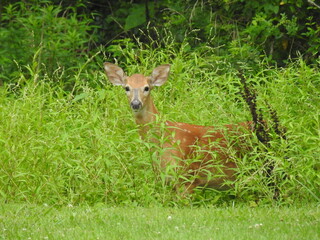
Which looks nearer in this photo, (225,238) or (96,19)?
(225,238)

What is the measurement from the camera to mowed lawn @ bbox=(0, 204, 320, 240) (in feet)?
18.8

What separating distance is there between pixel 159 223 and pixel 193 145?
1785 millimetres

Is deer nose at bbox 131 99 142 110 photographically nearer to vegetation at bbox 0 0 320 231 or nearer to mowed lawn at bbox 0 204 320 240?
vegetation at bbox 0 0 320 231

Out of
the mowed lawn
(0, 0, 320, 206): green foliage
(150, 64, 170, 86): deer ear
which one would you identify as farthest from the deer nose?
the mowed lawn

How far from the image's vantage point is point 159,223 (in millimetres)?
6117

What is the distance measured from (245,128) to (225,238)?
2557 millimetres

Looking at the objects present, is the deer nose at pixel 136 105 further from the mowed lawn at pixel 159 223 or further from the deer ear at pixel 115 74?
the mowed lawn at pixel 159 223

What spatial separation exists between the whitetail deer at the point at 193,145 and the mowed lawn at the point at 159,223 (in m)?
0.78

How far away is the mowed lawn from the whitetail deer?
78 centimetres

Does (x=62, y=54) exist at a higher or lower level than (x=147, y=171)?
lower

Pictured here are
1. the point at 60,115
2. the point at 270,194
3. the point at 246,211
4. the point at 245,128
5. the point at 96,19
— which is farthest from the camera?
the point at 96,19

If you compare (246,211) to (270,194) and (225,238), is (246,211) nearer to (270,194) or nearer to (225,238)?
(270,194)

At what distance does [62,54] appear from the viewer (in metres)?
12.3

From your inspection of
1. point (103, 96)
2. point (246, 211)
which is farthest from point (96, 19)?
point (246, 211)
